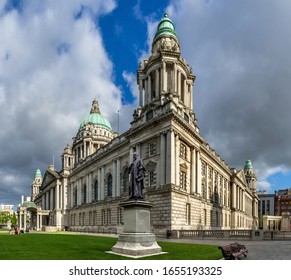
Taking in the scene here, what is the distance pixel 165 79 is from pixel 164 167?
1489 cm

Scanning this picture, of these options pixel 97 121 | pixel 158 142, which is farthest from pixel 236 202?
pixel 97 121

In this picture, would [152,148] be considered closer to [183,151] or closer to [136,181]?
[183,151]

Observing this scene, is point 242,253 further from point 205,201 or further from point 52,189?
point 52,189

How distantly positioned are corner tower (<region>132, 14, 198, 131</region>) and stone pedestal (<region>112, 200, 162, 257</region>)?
85.6 feet

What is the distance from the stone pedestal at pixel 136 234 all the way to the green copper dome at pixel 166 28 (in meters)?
40.6

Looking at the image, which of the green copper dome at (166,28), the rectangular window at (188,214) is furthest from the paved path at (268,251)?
the green copper dome at (166,28)

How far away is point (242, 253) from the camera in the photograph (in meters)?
18.2

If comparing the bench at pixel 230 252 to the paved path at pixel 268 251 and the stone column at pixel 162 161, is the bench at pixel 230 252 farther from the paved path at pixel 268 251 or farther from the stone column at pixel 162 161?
the stone column at pixel 162 161

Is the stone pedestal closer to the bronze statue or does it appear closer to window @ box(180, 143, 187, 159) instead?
the bronze statue

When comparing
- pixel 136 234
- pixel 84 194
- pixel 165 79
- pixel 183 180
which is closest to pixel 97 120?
pixel 84 194

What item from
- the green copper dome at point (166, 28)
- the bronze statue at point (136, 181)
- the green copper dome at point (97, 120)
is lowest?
the bronze statue at point (136, 181)

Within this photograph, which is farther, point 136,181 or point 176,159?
point 176,159

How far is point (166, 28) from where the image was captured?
177 feet

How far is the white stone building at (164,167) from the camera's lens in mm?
42188
